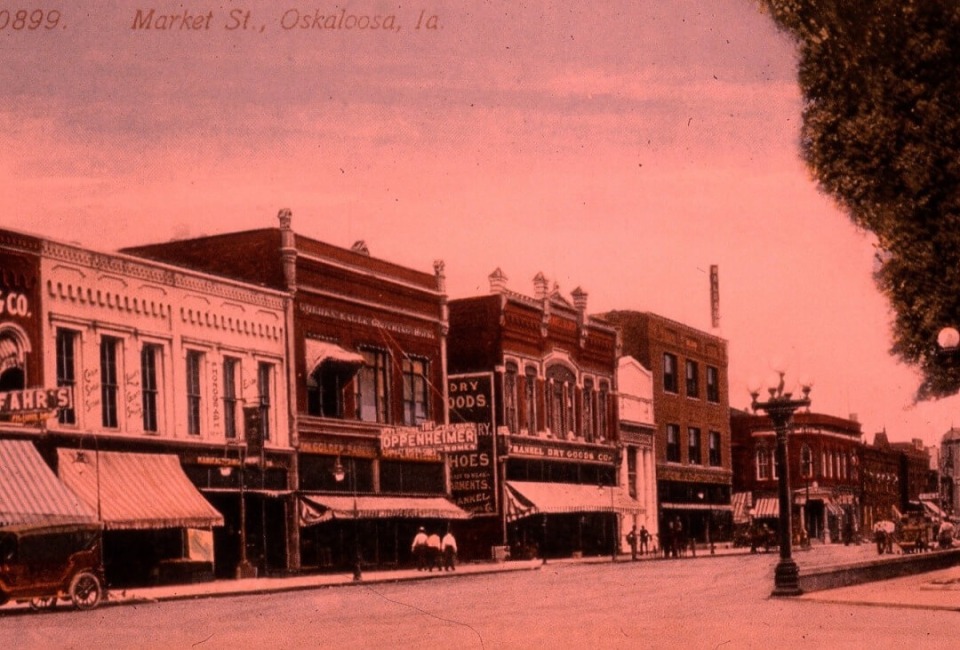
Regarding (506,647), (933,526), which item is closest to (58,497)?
(506,647)

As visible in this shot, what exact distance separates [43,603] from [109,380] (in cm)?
333

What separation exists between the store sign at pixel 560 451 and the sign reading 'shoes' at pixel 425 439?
39.5ft

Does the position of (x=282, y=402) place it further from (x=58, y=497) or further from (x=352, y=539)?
(x=58, y=497)

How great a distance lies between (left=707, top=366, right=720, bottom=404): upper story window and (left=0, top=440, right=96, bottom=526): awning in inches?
606

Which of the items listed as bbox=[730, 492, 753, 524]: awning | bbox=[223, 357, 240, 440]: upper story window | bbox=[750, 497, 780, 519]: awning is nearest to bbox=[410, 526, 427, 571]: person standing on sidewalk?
bbox=[223, 357, 240, 440]: upper story window

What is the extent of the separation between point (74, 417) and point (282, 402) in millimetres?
7948

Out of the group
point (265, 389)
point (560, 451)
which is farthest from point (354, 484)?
point (560, 451)

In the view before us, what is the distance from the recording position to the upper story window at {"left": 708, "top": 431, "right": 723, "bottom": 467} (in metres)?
40.5

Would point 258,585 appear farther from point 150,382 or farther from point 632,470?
point 632,470

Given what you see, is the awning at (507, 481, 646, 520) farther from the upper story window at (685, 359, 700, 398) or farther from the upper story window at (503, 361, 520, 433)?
the upper story window at (685, 359, 700, 398)

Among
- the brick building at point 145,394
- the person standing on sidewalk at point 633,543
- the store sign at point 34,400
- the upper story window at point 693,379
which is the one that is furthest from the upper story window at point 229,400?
the person standing on sidewalk at point 633,543

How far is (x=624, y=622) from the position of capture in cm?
1920

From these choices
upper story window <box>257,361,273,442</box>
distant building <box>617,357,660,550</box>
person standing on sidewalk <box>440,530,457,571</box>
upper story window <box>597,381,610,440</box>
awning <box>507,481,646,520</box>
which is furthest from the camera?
distant building <box>617,357,660,550</box>

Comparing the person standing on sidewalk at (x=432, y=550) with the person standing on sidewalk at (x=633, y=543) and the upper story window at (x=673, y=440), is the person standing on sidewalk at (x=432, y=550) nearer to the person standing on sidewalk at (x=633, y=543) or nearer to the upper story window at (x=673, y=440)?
the person standing on sidewalk at (x=633, y=543)
